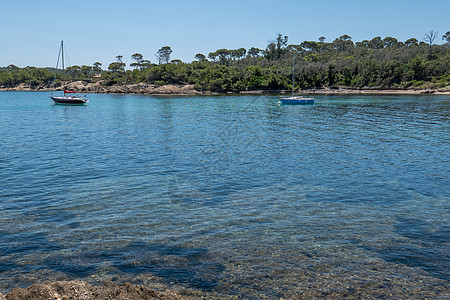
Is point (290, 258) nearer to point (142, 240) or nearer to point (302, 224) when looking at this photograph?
point (302, 224)

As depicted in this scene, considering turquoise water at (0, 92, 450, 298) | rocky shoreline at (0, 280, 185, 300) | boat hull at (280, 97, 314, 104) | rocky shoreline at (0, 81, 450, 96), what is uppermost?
rocky shoreline at (0, 81, 450, 96)

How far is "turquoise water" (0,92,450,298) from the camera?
9.26m

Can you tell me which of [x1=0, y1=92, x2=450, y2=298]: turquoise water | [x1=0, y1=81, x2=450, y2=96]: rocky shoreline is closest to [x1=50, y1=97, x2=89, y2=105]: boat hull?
[x1=0, y1=92, x2=450, y2=298]: turquoise water

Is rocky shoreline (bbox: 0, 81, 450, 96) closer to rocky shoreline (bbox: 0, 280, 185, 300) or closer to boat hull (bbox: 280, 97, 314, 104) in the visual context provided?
boat hull (bbox: 280, 97, 314, 104)

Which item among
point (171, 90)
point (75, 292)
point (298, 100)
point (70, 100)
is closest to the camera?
point (75, 292)

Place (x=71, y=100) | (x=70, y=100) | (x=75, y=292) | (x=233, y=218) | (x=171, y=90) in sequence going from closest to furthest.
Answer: (x=75, y=292)
(x=233, y=218)
(x=71, y=100)
(x=70, y=100)
(x=171, y=90)

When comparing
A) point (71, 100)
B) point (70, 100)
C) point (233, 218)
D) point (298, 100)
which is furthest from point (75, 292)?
point (70, 100)

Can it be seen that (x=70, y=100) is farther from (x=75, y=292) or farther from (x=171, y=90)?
(x=75, y=292)

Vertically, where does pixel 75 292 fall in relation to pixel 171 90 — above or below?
below

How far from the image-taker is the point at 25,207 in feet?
48.7

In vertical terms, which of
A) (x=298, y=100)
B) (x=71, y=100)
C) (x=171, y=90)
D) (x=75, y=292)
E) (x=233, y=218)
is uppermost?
(x=171, y=90)

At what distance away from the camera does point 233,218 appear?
45.1ft

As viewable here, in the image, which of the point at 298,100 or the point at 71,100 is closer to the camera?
the point at 298,100

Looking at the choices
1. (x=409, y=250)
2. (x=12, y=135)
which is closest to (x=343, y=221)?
(x=409, y=250)
